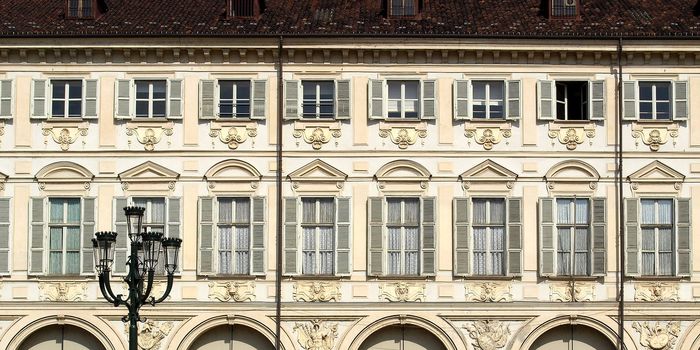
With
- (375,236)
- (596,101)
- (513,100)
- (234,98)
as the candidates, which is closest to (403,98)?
A: (513,100)

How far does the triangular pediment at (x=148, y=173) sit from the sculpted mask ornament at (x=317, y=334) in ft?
18.2

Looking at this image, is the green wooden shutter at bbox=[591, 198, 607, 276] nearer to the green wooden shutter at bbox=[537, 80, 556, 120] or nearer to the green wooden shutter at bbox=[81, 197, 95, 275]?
the green wooden shutter at bbox=[537, 80, 556, 120]

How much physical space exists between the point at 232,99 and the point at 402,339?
27.3 feet

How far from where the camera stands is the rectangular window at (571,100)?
151ft

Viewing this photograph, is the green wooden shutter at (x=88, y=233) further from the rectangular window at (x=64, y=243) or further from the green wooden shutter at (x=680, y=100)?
the green wooden shutter at (x=680, y=100)

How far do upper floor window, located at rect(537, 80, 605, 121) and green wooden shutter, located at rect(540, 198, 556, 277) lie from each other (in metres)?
2.56

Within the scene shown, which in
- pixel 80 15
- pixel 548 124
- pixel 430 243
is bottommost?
pixel 430 243

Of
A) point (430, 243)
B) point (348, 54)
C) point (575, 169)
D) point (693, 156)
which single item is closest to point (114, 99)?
point (348, 54)

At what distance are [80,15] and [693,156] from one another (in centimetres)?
1809

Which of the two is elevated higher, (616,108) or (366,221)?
(616,108)

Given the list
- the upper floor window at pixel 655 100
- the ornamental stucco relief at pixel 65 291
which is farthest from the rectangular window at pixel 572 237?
the ornamental stucco relief at pixel 65 291

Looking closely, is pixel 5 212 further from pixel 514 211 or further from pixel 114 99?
pixel 514 211

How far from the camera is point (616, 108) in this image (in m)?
45.8

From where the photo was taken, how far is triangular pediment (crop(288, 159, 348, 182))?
45.4 metres
